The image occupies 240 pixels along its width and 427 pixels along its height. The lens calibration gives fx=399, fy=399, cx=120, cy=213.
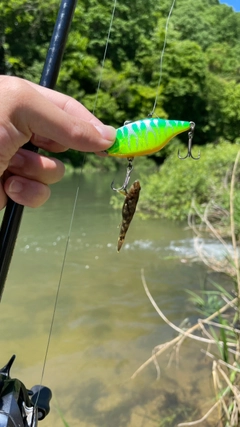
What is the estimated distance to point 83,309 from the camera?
168 inches

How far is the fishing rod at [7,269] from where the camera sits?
1.00 m

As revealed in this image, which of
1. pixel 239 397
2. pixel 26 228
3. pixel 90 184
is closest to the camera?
pixel 239 397

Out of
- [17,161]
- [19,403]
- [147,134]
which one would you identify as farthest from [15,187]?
[19,403]

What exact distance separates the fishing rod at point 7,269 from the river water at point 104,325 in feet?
5.93

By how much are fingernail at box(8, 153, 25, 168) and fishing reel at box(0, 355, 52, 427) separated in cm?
63

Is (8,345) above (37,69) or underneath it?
underneath

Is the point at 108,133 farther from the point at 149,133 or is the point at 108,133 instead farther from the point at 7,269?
the point at 7,269

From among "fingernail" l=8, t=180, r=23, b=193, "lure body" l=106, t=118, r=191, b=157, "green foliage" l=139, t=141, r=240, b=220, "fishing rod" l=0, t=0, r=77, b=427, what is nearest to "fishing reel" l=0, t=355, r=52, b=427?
"fishing rod" l=0, t=0, r=77, b=427

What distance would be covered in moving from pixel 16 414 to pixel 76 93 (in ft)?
53.5

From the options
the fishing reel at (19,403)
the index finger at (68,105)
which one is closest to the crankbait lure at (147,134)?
the index finger at (68,105)

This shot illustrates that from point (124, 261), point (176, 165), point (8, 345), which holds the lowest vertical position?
point (8, 345)

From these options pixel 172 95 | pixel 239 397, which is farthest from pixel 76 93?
pixel 239 397

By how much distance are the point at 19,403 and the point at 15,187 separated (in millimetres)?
654

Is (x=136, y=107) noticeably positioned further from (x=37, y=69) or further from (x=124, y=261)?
(x=124, y=261)
